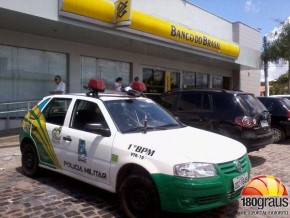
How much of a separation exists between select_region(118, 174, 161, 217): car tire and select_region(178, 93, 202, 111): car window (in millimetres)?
4096

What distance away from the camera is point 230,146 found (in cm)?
472

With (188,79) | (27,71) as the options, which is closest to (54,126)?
(27,71)

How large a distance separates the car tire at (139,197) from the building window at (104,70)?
412 inches

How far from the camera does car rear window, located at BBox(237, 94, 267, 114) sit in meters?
7.62

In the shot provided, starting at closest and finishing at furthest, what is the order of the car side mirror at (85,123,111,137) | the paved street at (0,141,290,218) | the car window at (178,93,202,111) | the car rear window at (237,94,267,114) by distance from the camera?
the paved street at (0,141,290,218) < the car side mirror at (85,123,111,137) < the car rear window at (237,94,267,114) < the car window at (178,93,202,111)

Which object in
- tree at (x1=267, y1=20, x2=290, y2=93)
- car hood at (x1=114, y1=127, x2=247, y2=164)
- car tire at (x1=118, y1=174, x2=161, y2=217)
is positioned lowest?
car tire at (x1=118, y1=174, x2=161, y2=217)

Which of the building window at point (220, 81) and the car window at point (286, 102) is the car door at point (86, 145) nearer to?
the car window at point (286, 102)

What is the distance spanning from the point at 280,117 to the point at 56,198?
7693mm

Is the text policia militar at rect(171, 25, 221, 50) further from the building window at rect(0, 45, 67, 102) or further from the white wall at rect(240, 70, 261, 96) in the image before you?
the white wall at rect(240, 70, 261, 96)

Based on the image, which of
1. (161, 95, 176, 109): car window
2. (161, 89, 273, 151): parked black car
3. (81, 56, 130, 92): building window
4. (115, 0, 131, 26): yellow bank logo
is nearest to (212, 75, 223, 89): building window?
(81, 56, 130, 92): building window

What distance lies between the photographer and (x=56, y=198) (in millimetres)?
5363

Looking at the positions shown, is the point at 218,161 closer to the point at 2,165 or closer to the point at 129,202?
the point at 129,202

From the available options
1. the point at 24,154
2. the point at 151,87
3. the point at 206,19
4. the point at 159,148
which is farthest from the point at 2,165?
the point at 206,19

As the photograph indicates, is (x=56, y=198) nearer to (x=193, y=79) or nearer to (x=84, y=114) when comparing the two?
(x=84, y=114)
